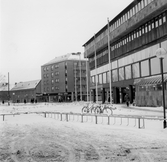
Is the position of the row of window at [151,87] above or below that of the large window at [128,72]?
below

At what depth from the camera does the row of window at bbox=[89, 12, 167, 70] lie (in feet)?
108

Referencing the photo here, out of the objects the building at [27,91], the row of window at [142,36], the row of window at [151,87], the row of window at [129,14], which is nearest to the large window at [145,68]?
the row of window at [142,36]

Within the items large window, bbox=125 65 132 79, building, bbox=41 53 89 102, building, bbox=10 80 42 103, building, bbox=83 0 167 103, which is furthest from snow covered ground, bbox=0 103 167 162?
building, bbox=10 80 42 103

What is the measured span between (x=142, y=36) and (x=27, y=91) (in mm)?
86063

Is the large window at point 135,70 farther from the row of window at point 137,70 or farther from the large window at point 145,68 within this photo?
the large window at point 145,68

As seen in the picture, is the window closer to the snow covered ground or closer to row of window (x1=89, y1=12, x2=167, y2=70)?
row of window (x1=89, y1=12, x2=167, y2=70)

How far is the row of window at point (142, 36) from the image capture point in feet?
108

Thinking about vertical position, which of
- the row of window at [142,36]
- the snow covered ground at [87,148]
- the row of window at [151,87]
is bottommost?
the snow covered ground at [87,148]

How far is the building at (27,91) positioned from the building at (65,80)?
272 inches

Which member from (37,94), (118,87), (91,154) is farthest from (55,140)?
(37,94)

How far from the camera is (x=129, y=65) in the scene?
42.3 m

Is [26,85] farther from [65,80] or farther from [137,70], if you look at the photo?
[137,70]

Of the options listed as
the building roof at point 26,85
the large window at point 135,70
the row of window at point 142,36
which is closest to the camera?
the row of window at point 142,36

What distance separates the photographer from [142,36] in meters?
37.4
